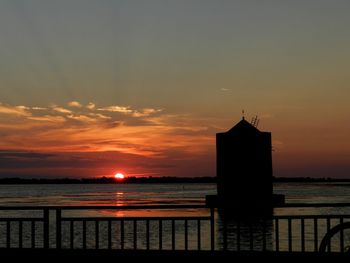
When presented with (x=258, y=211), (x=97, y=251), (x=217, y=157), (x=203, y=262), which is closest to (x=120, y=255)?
(x=97, y=251)

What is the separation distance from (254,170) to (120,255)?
100 m

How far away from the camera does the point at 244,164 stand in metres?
107

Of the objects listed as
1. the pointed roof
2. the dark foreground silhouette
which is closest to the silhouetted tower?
the pointed roof

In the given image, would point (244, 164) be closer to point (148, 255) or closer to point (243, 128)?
point (243, 128)

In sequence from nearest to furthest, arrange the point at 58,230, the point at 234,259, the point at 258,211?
the point at 234,259
the point at 58,230
the point at 258,211

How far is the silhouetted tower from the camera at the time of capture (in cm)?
10575

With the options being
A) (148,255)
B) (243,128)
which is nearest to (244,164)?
(243,128)

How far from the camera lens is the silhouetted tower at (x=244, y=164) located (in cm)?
10575

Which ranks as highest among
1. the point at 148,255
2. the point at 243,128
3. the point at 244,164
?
the point at 243,128

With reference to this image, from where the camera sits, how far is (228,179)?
108062mm

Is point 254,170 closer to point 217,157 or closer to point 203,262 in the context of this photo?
point 217,157

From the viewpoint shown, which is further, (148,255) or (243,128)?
(243,128)

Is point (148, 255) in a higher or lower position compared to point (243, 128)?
lower

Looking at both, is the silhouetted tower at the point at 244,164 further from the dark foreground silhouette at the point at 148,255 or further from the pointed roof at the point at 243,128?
the dark foreground silhouette at the point at 148,255
